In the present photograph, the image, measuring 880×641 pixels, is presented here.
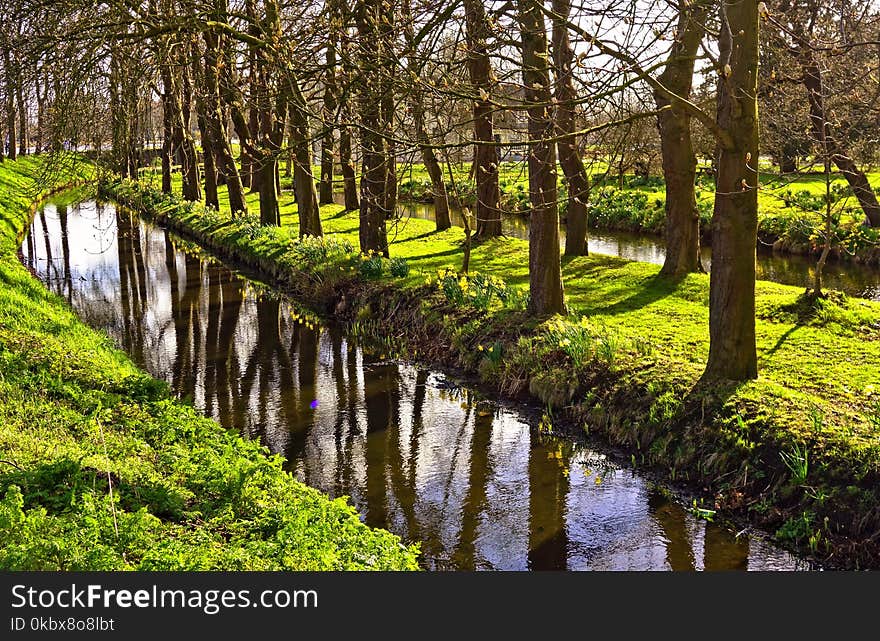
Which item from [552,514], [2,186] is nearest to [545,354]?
[552,514]

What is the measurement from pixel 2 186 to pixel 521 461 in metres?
33.4

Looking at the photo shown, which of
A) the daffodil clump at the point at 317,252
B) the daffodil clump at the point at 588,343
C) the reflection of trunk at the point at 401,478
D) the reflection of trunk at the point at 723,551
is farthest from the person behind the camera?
the daffodil clump at the point at 317,252

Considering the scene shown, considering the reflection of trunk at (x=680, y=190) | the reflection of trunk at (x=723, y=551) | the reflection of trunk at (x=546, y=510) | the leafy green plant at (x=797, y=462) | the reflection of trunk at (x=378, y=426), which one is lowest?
the reflection of trunk at (x=723, y=551)

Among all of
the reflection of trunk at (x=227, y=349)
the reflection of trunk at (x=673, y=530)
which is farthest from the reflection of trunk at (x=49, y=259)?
the reflection of trunk at (x=673, y=530)

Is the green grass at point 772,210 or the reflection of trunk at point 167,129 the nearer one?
the reflection of trunk at point 167,129

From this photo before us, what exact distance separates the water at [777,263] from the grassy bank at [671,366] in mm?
2008

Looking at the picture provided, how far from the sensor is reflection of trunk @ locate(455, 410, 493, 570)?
8.10m

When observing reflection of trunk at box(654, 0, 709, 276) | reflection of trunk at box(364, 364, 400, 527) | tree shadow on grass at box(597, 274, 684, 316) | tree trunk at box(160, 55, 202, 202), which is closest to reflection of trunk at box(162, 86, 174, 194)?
tree trunk at box(160, 55, 202, 202)

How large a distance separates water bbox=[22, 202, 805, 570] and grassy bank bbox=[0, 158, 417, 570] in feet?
3.48

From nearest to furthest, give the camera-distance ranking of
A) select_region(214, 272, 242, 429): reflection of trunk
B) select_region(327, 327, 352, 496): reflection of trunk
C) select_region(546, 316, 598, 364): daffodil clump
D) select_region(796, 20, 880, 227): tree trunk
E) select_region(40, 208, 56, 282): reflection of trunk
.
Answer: select_region(327, 327, 352, 496): reflection of trunk < select_region(546, 316, 598, 364): daffodil clump < select_region(796, 20, 880, 227): tree trunk < select_region(214, 272, 242, 429): reflection of trunk < select_region(40, 208, 56, 282): reflection of trunk

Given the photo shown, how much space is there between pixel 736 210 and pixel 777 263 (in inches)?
560

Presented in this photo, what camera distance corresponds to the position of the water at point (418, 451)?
8.18 metres

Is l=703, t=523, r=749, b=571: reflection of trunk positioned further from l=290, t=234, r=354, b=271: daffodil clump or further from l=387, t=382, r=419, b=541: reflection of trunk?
l=290, t=234, r=354, b=271: daffodil clump

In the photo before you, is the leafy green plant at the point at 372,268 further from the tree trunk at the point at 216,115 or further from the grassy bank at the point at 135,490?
the grassy bank at the point at 135,490
